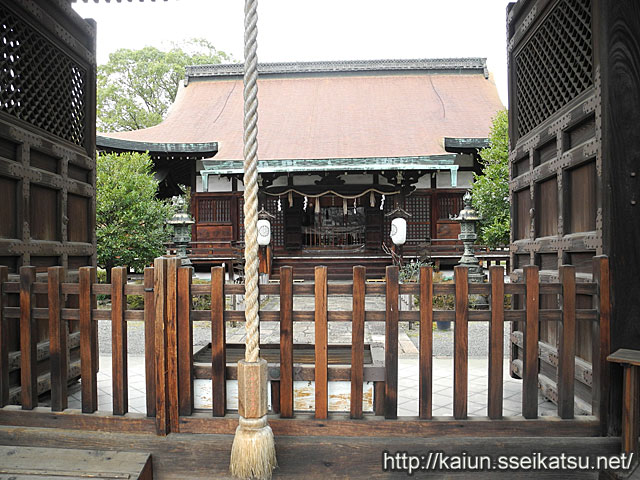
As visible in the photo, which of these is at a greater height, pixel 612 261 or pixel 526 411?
pixel 612 261

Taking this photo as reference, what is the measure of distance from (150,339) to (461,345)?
1.69m

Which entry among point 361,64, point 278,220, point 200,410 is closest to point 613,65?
point 200,410

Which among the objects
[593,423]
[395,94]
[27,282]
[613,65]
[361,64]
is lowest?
[593,423]

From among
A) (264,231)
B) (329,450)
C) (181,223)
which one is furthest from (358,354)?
(264,231)

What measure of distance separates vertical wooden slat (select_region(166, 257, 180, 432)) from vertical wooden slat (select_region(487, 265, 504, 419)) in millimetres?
1664

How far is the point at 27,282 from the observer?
2.48 metres

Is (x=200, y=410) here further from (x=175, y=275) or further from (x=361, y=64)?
(x=361, y=64)

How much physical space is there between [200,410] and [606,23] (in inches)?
121

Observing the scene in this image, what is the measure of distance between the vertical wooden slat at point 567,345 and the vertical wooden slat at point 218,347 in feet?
5.88

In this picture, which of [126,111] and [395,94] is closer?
[395,94]

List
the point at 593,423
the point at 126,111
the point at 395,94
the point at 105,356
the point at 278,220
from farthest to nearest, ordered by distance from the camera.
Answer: the point at 126,111, the point at 395,94, the point at 278,220, the point at 105,356, the point at 593,423

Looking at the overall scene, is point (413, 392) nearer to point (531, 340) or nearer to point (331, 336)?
point (531, 340)

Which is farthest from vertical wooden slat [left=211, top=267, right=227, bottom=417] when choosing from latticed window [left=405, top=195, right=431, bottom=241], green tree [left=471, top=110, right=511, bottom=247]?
latticed window [left=405, top=195, right=431, bottom=241]

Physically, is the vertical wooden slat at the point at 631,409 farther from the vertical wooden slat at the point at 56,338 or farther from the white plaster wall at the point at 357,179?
the white plaster wall at the point at 357,179
